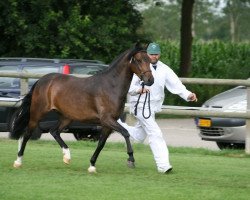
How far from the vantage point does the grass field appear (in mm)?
10781

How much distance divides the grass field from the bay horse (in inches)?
16.6

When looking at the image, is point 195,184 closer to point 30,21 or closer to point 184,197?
point 184,197

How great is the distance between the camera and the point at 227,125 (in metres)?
17.7

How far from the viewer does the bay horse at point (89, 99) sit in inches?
499

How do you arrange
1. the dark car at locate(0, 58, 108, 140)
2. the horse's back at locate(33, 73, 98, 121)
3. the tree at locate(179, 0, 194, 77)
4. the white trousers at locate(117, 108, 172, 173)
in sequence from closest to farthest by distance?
the white trousers at locate(117, 108, 172, 173) → the horse's back at locate(33, 73, 98, 121) → the dark car at locate(0, 58, 108, 140) → the tree at locate(179, 0, 194, 77)

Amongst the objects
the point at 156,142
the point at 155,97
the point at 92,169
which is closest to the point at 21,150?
the point at 92,169

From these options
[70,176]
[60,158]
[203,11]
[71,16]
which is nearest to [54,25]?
[71,16]

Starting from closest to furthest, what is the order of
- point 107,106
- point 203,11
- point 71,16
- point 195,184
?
point 195,184, point 107,106, point 71,16, point 203,11

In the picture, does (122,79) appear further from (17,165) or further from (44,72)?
(44,72)

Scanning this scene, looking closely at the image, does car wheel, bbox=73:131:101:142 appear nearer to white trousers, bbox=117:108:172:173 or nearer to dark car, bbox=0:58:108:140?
dark car, bbox=0:58:108:140

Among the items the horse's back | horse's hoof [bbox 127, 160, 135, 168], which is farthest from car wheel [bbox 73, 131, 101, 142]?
horse's hoof [bbox 127, 160, 135, 168]

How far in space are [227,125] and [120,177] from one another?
579cm

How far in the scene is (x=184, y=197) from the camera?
419 inches

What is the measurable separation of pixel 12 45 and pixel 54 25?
182cm
